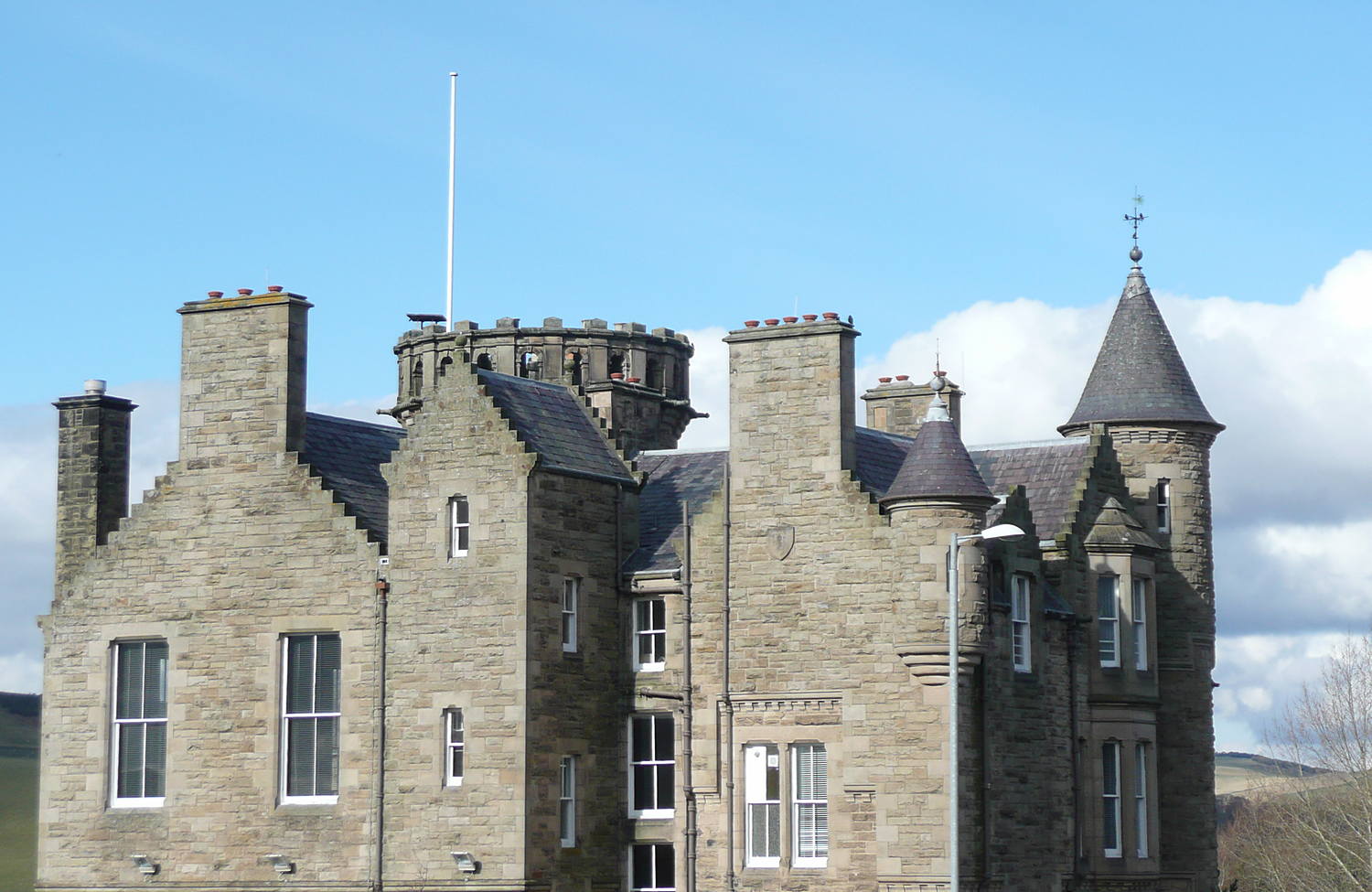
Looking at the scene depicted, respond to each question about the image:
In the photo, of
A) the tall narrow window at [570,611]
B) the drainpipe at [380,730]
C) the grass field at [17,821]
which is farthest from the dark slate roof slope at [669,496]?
the grass field at [17,821]

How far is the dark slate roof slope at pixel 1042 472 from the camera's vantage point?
41562 millimetres

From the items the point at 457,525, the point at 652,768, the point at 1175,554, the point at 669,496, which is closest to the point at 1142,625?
the point at 1175,554

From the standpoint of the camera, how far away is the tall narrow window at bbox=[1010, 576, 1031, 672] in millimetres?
38562

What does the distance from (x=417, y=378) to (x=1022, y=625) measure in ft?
80.5

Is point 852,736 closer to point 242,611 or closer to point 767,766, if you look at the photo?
point 767,766

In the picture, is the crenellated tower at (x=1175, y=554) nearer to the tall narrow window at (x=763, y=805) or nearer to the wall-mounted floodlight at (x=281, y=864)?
the tall narrow window at (x=763, y=805)

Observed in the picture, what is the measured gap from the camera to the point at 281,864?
3888 cm

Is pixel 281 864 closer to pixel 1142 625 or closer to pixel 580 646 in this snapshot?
pixel 580 646

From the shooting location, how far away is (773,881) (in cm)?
3759

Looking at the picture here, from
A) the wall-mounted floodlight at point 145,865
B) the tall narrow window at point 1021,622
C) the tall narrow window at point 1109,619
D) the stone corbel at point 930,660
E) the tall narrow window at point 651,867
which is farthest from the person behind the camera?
the tall narrow window at point 1109,619

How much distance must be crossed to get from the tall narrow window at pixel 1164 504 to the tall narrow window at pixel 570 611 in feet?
40.7

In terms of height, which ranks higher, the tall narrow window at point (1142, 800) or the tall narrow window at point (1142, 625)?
the tall narrow window at point (1142, 625)

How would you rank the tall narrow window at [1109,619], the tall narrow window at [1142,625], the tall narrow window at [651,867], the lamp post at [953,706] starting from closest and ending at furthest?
1. the lamp post at [953,706]
2. the tall narrow window at [651,867]
3. the tall narrow window at [1109,619]
4. the tall narrow window at [1142,625]

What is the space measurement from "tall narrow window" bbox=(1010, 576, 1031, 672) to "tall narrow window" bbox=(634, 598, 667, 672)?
603 cm
